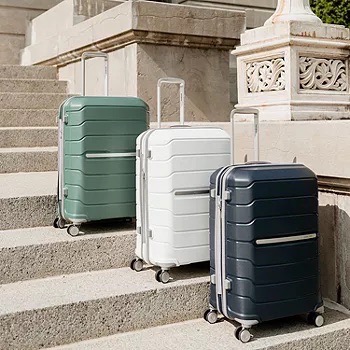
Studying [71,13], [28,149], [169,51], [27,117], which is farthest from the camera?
[71,13]

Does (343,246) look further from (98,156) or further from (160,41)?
(160,41)

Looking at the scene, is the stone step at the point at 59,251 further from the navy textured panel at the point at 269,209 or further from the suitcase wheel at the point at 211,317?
the navy textured panel at the point at 269,209

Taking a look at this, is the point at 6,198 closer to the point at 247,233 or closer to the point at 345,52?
the point at 247,233

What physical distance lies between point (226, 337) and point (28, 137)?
267 centimetres

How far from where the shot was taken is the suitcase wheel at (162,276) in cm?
267

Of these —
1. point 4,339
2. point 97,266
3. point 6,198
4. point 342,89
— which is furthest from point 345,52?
point 4,339

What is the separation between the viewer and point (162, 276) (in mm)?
2672

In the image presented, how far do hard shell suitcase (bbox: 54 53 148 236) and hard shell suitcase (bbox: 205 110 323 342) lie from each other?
740mm

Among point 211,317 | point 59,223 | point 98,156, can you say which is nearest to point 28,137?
point 59,223

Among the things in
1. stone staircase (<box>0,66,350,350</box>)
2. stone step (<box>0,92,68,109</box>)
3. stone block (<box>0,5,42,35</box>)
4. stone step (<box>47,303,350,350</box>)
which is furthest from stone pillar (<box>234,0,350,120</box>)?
stone block (<box>0,5,42,35</box>)

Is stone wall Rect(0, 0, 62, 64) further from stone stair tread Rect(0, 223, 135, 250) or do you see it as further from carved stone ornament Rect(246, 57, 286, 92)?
stone stair tread Rect(0, 223, 135, 250)

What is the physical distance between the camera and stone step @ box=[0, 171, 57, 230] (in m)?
3.08

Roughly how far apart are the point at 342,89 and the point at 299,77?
35 centimetres

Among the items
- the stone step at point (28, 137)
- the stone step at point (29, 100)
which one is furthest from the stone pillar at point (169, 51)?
the stone step at point (28, 137)
